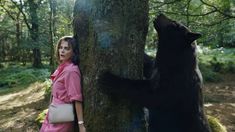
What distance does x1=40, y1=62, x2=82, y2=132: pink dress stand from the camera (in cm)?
370

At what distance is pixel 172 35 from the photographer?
155 inches

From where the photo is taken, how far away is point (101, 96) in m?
3.69

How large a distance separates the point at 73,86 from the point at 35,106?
27.9 feet

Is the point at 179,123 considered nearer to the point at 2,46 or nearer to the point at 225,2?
the point at 225,2

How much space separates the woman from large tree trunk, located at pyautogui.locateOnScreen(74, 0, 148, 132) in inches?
3.4

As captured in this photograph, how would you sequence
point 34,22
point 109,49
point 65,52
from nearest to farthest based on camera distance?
point 109,49, point 65,52, point 34,22

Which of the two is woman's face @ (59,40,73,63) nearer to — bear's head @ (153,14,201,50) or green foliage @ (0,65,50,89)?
bear's head @ (153,14,201,50)

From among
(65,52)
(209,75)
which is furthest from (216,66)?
(65,52)

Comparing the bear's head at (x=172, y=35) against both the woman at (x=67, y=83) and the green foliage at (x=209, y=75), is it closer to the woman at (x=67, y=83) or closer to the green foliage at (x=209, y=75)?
the woman at (x=67, y=83)

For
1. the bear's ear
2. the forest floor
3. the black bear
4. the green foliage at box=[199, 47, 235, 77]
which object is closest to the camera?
the black bear

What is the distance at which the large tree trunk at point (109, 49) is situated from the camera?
3650mm

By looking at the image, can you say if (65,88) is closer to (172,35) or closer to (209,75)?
(172,35)

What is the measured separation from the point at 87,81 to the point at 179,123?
111 cm

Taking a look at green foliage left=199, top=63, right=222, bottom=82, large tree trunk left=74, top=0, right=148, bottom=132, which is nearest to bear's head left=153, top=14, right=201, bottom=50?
large tree trunk left=74, top=0, right=148, bottom=132
